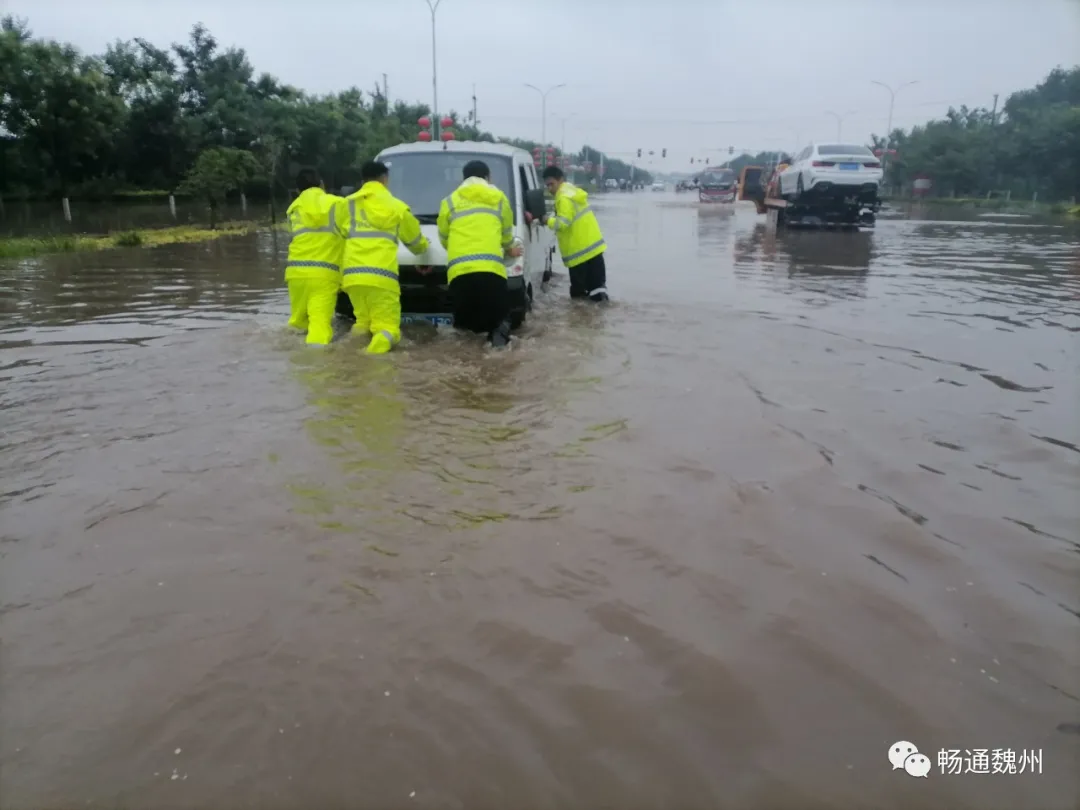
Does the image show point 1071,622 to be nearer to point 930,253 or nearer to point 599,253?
point 599,253

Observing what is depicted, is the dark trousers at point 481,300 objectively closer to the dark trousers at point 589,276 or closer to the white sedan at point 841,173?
the dark trousers at point 589,276

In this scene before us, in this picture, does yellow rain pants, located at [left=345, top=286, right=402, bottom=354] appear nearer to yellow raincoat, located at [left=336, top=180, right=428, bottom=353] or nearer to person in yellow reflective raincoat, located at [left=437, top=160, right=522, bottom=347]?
yellow raincoat, located at [left=336, top=180, right=428, bottom=353]

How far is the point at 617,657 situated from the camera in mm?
2850

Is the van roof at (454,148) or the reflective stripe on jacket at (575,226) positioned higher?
the van roof at (454,148)

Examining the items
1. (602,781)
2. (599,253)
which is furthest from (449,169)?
(602,781)

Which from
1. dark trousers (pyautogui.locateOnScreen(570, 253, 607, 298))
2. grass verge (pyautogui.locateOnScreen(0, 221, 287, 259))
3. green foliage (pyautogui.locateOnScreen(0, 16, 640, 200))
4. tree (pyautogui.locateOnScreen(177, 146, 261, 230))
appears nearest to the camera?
dark trousers (pyautogui.locateOnScreen(570, 253, 607, 298))

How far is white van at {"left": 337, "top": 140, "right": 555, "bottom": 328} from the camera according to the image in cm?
748

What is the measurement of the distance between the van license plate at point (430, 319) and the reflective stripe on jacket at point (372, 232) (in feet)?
2.58

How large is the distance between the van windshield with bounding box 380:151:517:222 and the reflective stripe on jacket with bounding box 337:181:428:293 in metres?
1.40

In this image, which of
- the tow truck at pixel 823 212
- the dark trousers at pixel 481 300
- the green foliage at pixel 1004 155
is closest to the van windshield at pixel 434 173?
the dark trousers at pixel 481 300

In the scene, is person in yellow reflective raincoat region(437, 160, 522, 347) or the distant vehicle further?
the distant vehicle

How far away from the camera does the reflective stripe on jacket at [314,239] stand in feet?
23.3

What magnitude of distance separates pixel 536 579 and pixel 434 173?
594cm

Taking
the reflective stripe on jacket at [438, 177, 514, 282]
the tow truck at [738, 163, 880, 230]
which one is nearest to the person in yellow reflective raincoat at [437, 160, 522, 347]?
the reflective stripe on jacket at [438, 177, 514, 282]
